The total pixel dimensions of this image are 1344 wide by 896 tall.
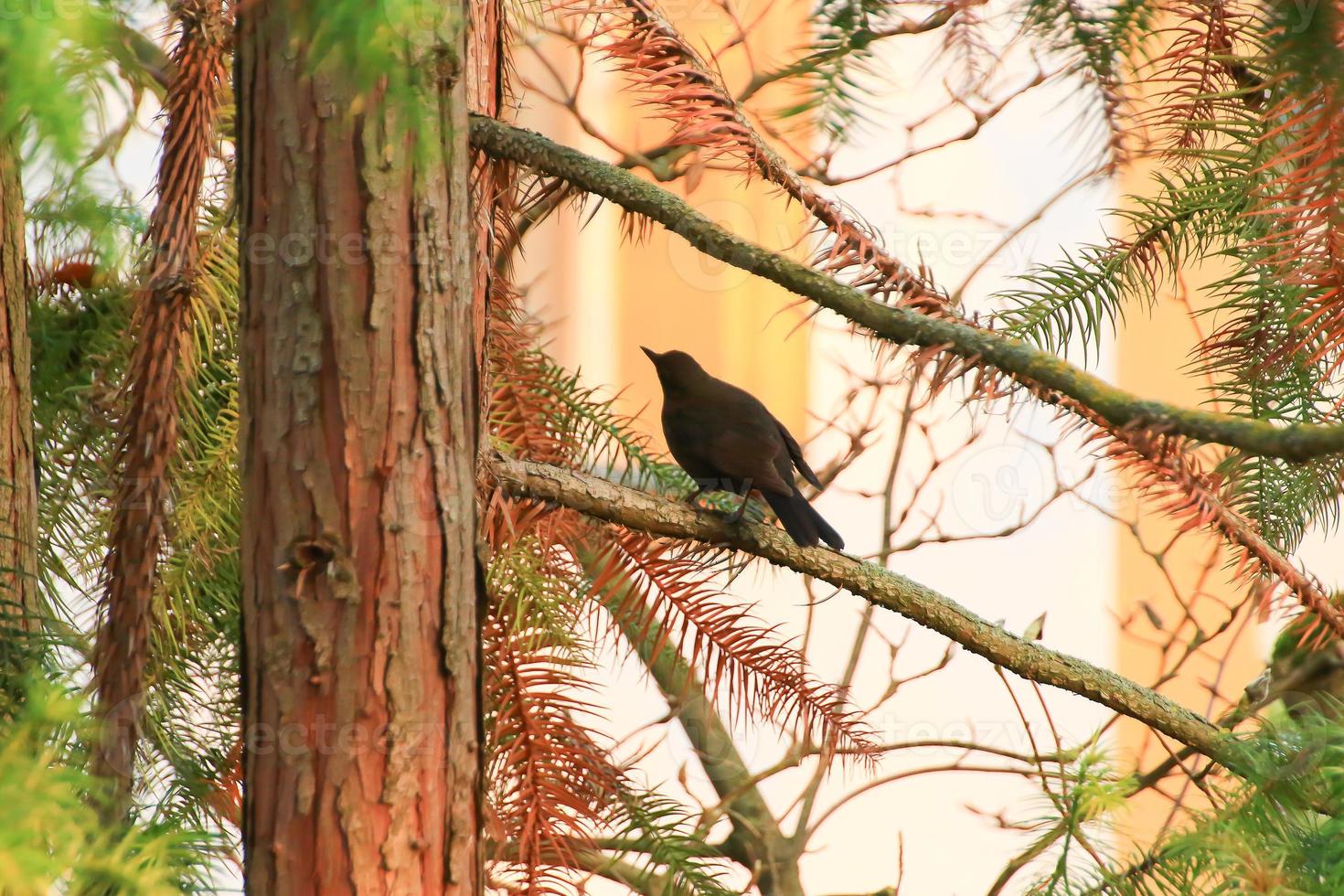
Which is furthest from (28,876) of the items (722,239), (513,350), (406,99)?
(513,350)

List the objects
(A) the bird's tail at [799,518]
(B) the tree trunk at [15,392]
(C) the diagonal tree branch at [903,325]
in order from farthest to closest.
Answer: (A) the bird's tail at [799,518] < (B) the tree trunk at [15,392] < (C) the diagonal tree branch at [903,325]

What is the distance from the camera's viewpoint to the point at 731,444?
0.99m

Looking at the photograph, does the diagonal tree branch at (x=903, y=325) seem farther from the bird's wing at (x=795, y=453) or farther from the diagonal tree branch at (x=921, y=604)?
the bird's wing at (x=795, y=453)

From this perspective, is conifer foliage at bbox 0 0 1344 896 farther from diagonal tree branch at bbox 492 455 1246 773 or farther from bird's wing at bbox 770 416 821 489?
bird's wing at bbox 770 416 821 489

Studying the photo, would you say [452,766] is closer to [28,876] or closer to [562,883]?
[562,883]

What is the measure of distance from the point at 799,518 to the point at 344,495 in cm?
47

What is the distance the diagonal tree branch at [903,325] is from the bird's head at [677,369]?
0.55 meters

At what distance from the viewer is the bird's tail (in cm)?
88

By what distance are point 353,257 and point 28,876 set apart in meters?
0.32

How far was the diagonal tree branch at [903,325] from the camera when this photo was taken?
36cm

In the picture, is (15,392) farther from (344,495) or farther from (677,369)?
(677,369)

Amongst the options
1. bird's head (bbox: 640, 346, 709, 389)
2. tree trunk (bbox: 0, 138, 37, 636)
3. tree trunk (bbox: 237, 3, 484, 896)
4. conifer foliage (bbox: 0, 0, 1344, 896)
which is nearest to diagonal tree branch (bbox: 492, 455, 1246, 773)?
conifer foliage (bbox: 0, 0, 1344, 896)

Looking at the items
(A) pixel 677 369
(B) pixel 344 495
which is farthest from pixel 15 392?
(A) pixel 677 369

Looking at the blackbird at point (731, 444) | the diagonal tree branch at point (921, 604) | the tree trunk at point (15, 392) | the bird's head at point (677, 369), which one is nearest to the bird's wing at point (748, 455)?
the blackbird at point (731, 444)
